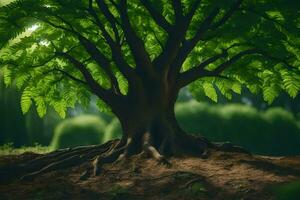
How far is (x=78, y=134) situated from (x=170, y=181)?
11992 millimetres

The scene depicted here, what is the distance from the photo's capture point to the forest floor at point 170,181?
25.3ft

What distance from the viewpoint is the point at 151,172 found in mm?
8906

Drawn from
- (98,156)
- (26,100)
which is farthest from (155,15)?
(26,100)

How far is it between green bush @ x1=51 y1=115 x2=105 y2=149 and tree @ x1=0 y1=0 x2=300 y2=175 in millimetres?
7660

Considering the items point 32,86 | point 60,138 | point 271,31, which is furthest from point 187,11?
point 60,138

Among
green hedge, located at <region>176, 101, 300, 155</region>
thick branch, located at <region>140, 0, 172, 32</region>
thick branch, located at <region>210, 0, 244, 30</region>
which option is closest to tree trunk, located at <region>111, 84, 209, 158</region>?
thick branch, located at <region>140, 0, 172, 32</region>

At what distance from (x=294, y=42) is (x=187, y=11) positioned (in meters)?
2.17

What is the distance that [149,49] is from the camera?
12023 millimetres

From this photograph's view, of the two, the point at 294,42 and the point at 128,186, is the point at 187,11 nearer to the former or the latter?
the point at 294,42

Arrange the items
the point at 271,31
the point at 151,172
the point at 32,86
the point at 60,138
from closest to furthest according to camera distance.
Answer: the point at 151,172 → the point at 271,31 → the point at 32,86 → the point at 60,138

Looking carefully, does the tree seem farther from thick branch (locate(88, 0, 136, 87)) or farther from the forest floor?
the forest floor

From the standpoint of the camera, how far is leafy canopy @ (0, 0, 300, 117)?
9430 millimetres

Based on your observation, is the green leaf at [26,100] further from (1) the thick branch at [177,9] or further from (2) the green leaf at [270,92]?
(2) the green leaf at [270,92]

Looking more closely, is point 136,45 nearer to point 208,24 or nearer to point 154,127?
point 208,24
